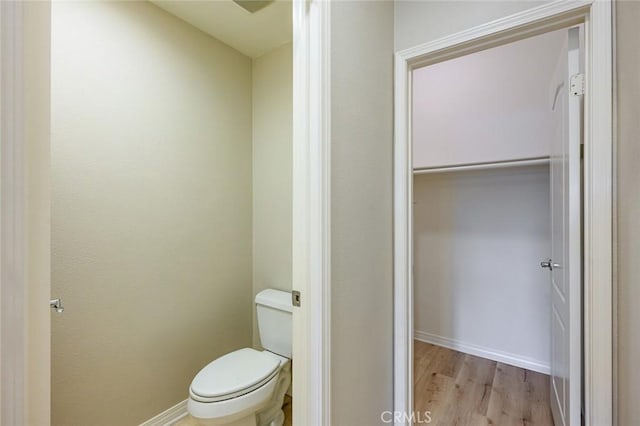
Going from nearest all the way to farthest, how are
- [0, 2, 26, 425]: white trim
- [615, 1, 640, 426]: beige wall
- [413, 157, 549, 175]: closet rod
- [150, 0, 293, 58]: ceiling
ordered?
[0, 2, 26, 425]: white trim < [615, 1, 640, 426]: beige wall < [150, 0, 293, 58]: ceiling < [413, 157, 549, 175]: closet rod

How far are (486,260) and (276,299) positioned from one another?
1.77 m

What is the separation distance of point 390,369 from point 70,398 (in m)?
1.51

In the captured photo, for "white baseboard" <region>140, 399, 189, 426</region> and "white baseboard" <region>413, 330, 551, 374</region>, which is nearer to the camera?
"white baseboard" <region>140, 399, 189, 426</region>

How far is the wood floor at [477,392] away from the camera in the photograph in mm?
1752

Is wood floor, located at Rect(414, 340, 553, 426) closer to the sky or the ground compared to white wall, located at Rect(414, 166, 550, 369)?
closer to the ground

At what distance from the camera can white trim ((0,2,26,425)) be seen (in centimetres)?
41

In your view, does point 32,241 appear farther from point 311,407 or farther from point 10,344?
point 311,407

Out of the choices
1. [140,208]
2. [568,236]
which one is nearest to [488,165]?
[568,236]

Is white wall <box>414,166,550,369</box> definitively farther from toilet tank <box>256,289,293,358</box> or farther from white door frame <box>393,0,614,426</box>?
toilet tank <box>256,289,293,358</box>

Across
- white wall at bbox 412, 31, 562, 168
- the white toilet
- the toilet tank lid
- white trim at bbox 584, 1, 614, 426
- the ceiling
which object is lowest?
the white toilet

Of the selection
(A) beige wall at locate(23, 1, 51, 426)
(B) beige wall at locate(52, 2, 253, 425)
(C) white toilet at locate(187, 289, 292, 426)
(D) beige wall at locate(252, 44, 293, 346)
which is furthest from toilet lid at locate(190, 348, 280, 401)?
(A) beige wall at locate(23, 1, 51, 426)

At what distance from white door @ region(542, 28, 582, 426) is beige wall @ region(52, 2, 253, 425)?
1826 mm

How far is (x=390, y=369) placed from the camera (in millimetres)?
1417

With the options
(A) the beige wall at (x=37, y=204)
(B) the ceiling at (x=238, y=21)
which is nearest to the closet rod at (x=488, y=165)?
(B) the ceiling at (x=238, y=21)
